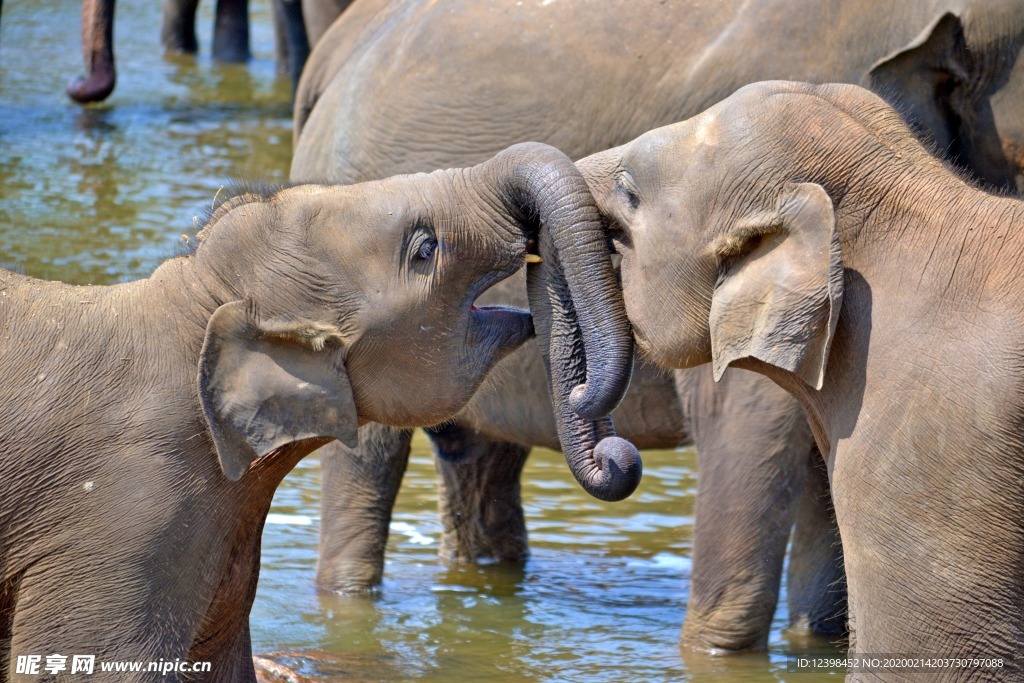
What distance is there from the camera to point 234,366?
Result: 3.52 m

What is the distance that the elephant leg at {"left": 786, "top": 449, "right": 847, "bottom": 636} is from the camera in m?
5.63

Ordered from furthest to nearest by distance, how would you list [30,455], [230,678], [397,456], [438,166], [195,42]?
[195,42] < [397,456] < [438,166] < [230,678] < [30,455]

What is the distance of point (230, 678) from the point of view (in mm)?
3902

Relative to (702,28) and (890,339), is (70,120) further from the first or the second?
(890,339)

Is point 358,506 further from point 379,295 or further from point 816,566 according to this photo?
point 379,295

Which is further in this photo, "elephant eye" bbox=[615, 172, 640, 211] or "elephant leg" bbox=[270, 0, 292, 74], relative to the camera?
"elephant leg" bbox=[270, 0, 292, 74]

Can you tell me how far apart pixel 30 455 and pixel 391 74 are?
260 cm

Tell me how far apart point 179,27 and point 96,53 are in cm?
606

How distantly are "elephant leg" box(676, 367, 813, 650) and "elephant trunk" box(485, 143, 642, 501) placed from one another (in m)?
1.36

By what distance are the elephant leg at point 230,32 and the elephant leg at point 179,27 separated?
8.5 inches

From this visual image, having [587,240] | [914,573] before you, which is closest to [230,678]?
[587,240]

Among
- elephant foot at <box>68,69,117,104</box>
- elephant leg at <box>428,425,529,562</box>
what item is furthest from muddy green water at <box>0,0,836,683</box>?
elephant foot at <box>68,69,117,104</box>

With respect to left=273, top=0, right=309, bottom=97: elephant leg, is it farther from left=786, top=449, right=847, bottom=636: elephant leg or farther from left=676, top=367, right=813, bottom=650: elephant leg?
left=676, top=367, right=813, bottom=650: elephant leg

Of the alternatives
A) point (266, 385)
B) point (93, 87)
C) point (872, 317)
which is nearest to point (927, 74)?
point (872, 317)
